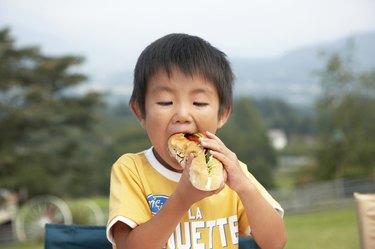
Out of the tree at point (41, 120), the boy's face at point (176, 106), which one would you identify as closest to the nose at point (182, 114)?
the boy's face at point (176, 106)

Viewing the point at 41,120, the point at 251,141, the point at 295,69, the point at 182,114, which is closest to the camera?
the point at 182,114

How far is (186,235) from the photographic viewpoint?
1525mm

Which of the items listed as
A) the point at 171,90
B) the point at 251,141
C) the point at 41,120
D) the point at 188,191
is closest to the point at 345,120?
the point at 251,141

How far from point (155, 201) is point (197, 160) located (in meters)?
0.29

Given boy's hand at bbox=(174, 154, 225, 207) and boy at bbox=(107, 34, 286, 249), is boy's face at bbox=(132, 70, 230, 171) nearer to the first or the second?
boy at bbox=(107, 34, 286, 249)

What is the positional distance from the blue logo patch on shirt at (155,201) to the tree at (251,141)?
24.7 metres

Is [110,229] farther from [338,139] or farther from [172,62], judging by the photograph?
[338,139]

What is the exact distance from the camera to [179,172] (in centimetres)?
157

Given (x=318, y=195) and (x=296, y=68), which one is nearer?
(x=318, y=195)

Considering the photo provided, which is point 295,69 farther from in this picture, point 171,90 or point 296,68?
point 171,90

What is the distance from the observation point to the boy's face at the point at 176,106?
4.75 ft

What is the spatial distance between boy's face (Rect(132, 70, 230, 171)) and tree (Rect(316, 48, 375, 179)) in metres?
23.1

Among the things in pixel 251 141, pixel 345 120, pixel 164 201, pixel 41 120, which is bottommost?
pixel 164 201

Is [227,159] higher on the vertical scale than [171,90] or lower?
lower
